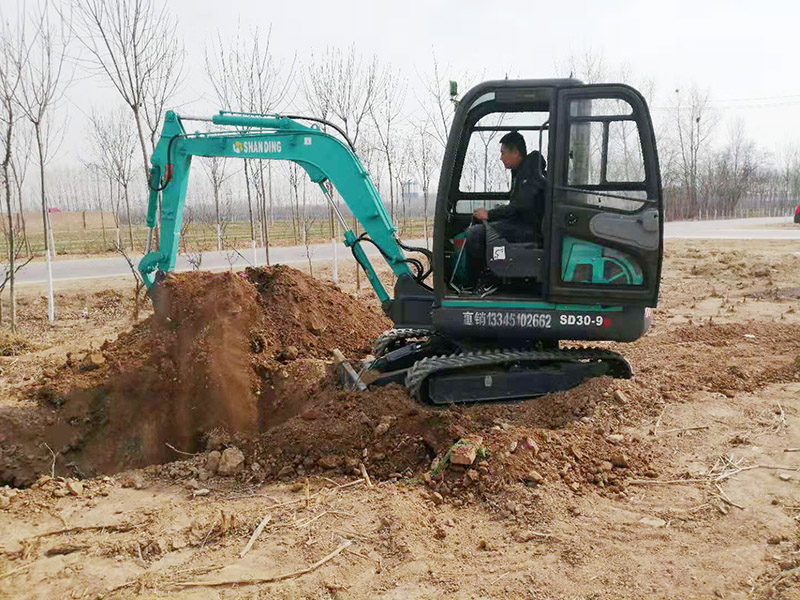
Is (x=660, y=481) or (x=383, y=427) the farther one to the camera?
(x=383, y=427)

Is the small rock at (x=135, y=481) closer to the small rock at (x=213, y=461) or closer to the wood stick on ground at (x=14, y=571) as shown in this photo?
the small rock at (x=213, y=461)

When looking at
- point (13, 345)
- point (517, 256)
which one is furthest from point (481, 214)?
point (13, 345)

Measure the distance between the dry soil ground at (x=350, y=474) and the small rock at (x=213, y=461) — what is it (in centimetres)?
2

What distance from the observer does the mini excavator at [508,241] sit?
5277mm

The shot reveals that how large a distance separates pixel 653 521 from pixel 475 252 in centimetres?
265

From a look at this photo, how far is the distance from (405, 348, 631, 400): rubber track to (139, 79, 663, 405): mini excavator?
0.02 meters

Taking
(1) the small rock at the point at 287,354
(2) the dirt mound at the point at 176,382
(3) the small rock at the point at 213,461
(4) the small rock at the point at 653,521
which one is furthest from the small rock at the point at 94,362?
(4) the small rock at the point at 653,521

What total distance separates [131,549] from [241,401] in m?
2.26

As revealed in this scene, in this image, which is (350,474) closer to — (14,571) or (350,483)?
(350,483)

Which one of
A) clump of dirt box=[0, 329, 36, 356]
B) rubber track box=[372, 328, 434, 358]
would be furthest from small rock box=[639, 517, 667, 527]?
clump of dirt box=[0, 329, 36, 356]

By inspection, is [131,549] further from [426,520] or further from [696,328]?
[696,328]

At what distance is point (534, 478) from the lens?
14.6ft

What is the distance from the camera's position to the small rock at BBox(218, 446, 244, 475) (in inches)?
196

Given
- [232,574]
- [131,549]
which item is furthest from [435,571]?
[131,549]
